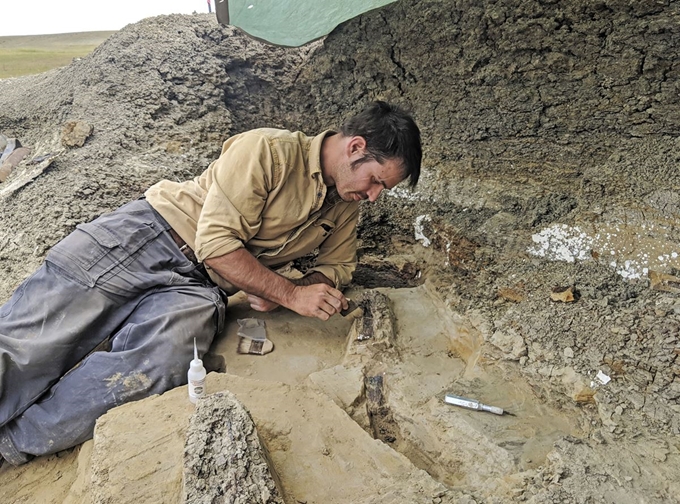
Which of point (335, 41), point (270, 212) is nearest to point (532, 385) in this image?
point (270, 212)

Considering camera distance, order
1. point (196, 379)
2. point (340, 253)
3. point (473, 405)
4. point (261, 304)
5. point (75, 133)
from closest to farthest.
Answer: point (196, 379) < point (473, 405) < point (261, 304) < point (340, 253) < point (75, 133)

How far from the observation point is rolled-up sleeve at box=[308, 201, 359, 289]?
8.39 feet

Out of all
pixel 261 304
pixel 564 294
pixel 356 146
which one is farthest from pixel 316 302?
pixel 564 294

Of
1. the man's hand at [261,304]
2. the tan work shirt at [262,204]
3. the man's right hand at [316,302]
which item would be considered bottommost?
the man's hand at [261,304]

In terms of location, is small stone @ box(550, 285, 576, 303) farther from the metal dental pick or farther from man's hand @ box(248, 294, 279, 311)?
man's hand @ box(248, 294, 279, 311)

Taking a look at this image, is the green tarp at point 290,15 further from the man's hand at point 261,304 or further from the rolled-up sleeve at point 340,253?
the man's hand at point 261,304

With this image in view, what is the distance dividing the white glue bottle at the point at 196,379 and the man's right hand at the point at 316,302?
0.64 m

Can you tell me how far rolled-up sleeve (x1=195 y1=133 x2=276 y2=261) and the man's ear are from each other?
14.0 inches

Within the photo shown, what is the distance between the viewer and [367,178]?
2.12 m

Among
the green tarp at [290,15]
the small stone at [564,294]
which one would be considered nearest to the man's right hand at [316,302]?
the small stone at [564,294]

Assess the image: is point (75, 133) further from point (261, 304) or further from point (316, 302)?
point (316, 302)

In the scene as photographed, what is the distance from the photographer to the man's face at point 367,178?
2.07 m

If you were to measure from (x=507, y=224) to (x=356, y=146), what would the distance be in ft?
3.33

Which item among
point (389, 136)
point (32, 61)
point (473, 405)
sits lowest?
point (473, 405)
